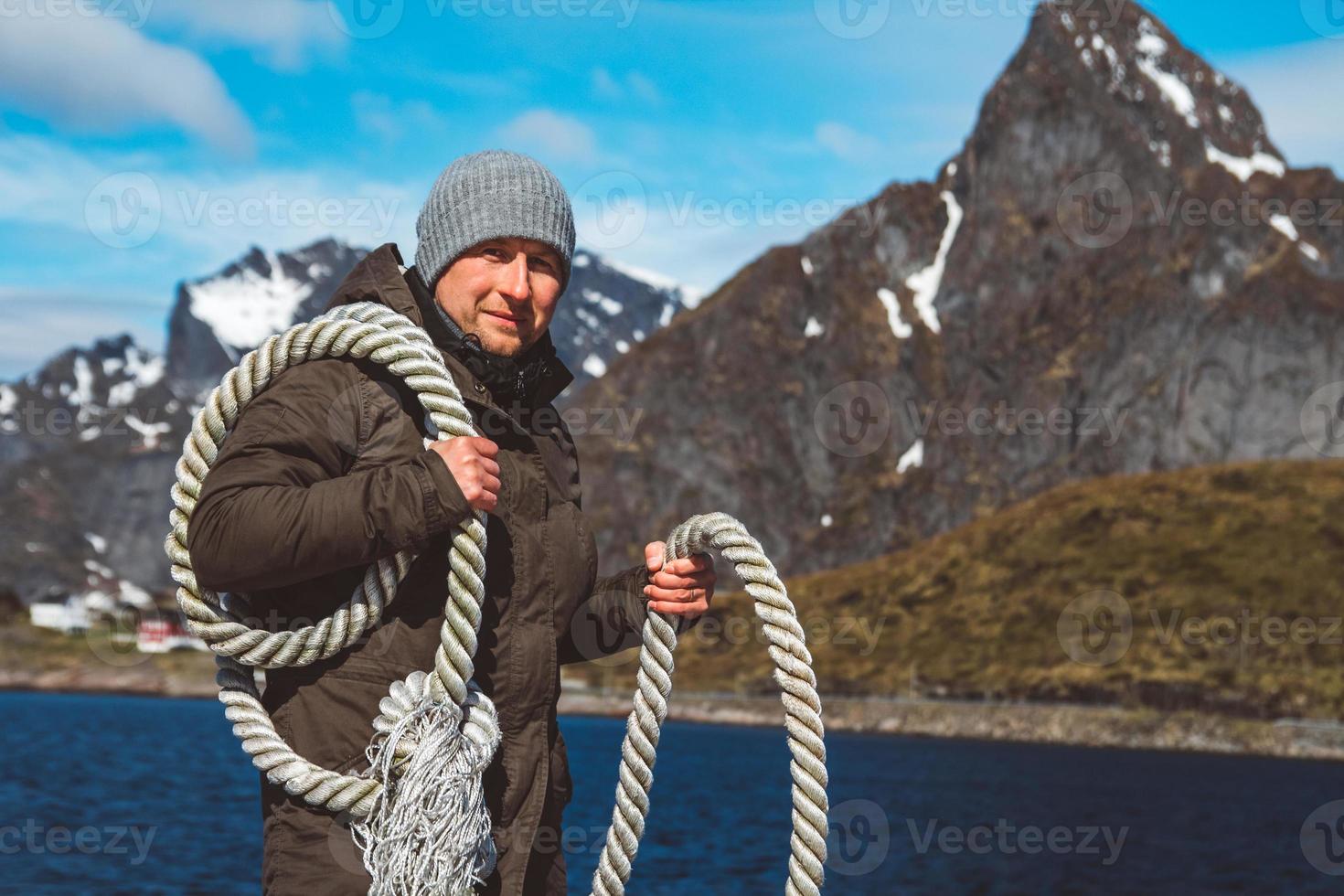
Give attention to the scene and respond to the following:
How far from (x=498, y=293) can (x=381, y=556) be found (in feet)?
3.43

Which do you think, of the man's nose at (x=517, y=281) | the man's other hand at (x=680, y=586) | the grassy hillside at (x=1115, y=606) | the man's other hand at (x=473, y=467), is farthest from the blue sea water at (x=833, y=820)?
the grassy hillside at (x=1115, y=606)

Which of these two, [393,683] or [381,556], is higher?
[381,556]

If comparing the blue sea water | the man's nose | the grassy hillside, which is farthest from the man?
the grassy hillside

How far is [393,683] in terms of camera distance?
4.09 m

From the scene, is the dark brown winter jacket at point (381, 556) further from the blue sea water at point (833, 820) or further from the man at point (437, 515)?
the blue sea water at point (833, 820)

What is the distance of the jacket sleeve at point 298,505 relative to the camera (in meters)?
3.75

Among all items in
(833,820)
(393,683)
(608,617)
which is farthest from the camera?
(833,820)

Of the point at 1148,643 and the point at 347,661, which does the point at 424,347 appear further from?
the point at 1148,643

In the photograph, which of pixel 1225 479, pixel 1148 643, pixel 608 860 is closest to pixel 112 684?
pixel 1148 643

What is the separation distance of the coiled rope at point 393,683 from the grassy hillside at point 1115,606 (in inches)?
5297

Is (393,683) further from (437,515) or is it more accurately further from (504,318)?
(504,318)

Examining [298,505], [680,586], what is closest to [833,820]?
[680,586]

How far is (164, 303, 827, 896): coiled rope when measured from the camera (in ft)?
12.8

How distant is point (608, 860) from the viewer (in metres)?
4.71
